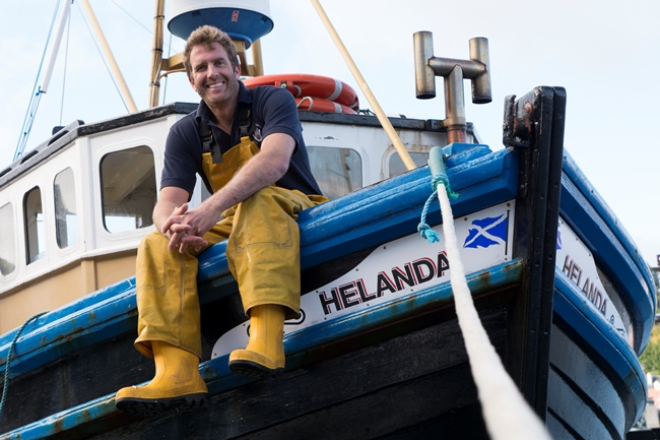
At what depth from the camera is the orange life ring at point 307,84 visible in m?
5.96

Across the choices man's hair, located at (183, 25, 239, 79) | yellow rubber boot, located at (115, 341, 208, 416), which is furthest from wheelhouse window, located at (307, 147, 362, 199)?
yellow rubber boot, located at (115, 341, 208, 416)

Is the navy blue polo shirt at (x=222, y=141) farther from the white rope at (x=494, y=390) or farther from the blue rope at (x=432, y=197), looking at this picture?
the white rope at (x=494, y=390)

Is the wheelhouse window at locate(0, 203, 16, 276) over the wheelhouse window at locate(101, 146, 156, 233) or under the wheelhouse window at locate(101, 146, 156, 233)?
over

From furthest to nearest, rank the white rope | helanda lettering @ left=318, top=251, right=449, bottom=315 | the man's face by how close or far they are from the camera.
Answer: the man's face → helanda lettering @ left=318, top=251, right=449, bottom=315 → the white rope

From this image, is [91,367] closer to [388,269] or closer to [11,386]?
[11,386]

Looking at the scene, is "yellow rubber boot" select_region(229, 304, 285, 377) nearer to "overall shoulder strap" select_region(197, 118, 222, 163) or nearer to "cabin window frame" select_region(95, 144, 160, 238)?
"overall shoulder strap" select_region(197, 118, 222, 163)

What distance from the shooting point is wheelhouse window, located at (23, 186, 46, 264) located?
20.0 feet

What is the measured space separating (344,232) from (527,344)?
31.3 inches

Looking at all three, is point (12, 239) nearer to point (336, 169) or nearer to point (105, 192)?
point (105, 192)

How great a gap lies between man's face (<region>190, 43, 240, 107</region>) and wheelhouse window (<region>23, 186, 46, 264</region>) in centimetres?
230

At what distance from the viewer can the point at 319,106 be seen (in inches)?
234

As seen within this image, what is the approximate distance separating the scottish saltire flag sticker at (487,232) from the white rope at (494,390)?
876 millimetres

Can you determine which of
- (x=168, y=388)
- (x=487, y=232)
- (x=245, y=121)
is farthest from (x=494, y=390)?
(x=245, y=121)

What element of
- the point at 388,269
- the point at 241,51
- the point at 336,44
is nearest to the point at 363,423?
the point at 388,269
